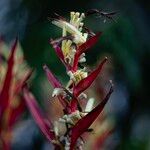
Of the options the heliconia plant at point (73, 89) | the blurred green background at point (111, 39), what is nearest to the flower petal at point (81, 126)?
the heliconia plant at point (73, 89)

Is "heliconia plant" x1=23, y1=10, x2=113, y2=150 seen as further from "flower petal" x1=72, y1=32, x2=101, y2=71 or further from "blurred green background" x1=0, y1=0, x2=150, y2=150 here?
"blurred green background" x1=0, y1=0, x2=150, y2=150

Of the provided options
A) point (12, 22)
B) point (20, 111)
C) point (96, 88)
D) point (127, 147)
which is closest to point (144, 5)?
point (12, 22)

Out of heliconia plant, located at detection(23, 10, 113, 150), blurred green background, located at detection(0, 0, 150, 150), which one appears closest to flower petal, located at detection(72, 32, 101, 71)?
heliconia plant, located at detection(23, 10, 113, 150)

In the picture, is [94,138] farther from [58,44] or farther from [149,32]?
[149,32]

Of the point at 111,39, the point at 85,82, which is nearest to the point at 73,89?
the point at 85,82

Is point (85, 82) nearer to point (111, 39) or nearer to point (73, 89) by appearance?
point (73, 89)

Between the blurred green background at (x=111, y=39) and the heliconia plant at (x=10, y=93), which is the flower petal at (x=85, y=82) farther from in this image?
the blurred green background at (x=111, y=39)

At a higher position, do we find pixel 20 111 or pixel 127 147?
pixel 20 111
